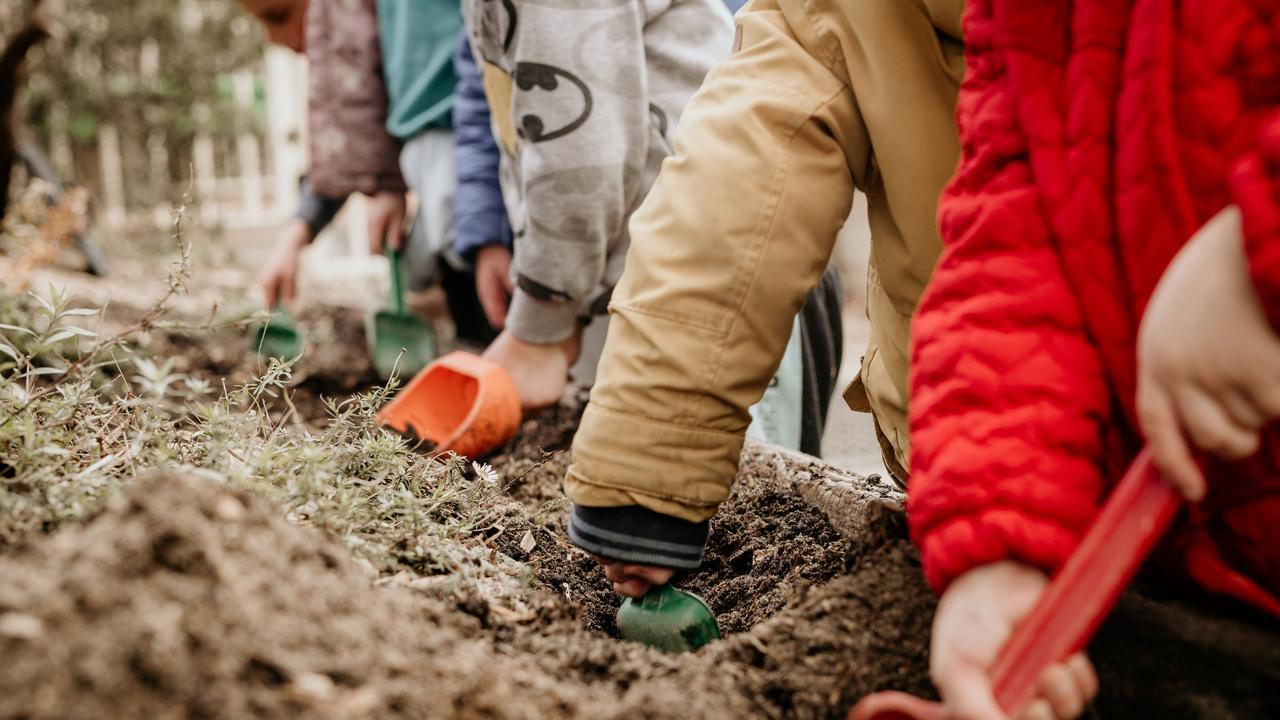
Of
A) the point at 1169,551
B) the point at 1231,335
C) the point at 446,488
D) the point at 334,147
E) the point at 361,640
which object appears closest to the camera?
the point at 1231,335

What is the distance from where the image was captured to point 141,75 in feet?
21.6

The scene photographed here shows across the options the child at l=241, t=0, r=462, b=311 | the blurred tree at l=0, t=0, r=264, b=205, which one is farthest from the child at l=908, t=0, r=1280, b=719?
the blurred tree at l=0, t=0, r=264, b=205

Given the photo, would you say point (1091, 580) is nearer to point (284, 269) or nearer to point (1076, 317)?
point (1076, 317)

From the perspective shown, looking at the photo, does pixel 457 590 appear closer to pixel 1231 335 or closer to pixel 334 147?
pixel 1231 335

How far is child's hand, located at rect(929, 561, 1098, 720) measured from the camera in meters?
0.74

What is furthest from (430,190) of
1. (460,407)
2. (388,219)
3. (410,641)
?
(410,641)

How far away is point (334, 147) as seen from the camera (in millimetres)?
3078

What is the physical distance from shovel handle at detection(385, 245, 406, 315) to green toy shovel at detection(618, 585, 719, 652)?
211 centimetres

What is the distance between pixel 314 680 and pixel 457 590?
0.35 m

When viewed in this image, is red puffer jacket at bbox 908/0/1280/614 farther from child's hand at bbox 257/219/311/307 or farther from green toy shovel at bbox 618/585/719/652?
child's hand at bbox 257/219/311/307

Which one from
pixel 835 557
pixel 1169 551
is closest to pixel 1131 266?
pixel 1169 551

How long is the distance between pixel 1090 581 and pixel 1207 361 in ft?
0.58

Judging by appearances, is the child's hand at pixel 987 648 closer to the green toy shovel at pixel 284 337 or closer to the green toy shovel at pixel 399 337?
the green toy shovel at pixel 399 337

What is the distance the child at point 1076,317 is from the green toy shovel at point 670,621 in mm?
403
